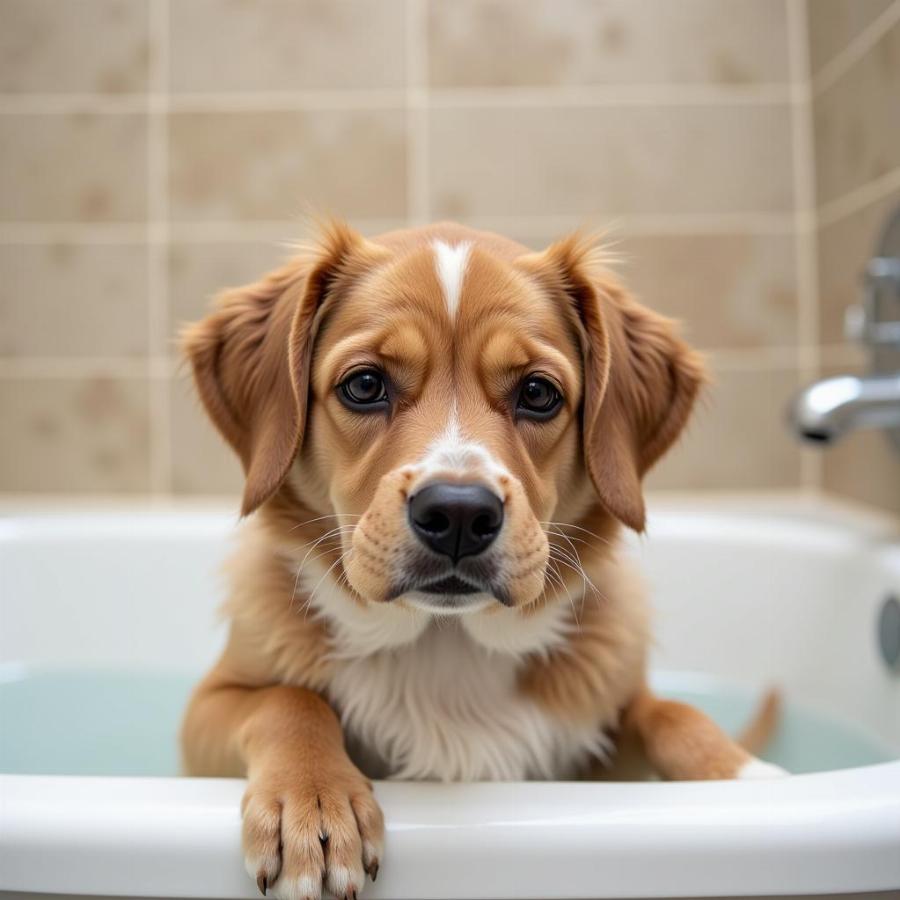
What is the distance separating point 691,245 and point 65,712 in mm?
2125

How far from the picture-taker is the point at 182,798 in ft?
2.98

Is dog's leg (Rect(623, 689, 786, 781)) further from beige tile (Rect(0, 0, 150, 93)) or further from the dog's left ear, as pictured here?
beige tile (Rect(0, 0, 150, 93))

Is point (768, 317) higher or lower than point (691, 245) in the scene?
lower

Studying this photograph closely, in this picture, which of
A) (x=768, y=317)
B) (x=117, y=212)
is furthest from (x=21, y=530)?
(x=768, y=317)

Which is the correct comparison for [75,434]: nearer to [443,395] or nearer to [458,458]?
[443,395]

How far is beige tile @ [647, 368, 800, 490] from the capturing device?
2912 millimetres

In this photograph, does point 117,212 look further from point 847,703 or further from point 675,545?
point 847,703

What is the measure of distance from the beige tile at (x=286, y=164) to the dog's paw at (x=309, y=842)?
2226mm

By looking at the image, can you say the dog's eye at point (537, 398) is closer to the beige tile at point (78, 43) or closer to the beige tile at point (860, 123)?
the beige tile at point (860, 123)

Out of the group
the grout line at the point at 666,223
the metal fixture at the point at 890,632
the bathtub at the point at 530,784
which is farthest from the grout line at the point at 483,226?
the metal fixture at the point at 890,632

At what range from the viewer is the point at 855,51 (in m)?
2.45

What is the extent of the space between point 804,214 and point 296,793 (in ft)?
8.28

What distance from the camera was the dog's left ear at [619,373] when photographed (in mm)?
1311

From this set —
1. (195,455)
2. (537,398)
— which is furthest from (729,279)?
(537,398)
